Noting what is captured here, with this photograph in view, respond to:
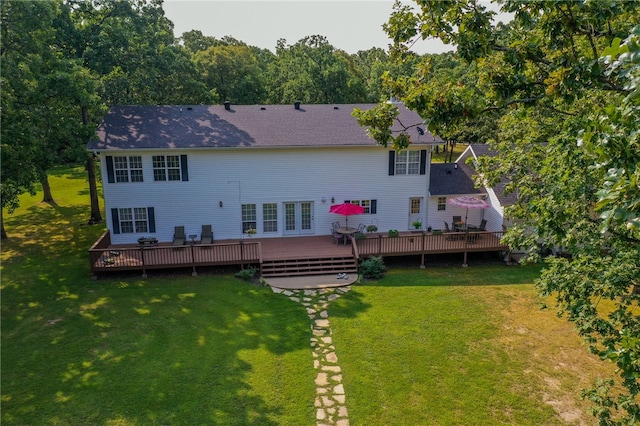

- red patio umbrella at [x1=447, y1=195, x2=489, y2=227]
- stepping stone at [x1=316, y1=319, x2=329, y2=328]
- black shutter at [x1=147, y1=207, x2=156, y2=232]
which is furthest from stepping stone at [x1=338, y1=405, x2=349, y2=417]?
black shutter at [x1=147, y1=207, x2=156, y2=232]

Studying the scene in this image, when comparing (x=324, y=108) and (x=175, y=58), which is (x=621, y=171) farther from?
(x=175, y=58)

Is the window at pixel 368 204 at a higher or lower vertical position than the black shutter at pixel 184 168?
lower

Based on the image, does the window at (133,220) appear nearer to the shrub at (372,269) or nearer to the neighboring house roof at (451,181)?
the shrub at (372,269)

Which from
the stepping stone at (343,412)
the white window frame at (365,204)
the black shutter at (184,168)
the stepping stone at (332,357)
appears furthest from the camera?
the white window frame at (365,204)

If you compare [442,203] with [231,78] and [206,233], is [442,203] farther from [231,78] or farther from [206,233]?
[231,78]

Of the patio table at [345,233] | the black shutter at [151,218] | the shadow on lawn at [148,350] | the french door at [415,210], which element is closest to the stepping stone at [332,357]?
the shadow on lawn at [148,350]

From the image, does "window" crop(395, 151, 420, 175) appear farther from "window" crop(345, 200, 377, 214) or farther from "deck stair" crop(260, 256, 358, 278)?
"deck stair" crop(260, 256, 358, 278)

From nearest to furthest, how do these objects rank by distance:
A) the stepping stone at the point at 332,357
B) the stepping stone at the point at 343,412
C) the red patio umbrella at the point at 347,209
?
the stepping stone at the point at 343,412 → the stepping stone at the point at 332,357 → the red patio umbrella at the point at 347,209

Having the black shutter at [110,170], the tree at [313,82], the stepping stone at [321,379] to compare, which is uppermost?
the tree at [313,82]
